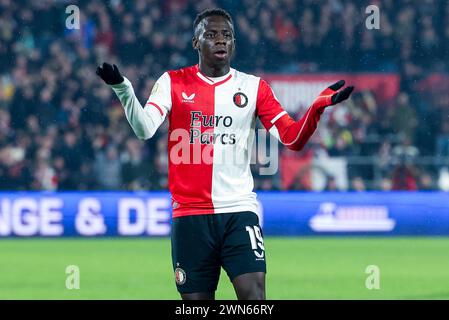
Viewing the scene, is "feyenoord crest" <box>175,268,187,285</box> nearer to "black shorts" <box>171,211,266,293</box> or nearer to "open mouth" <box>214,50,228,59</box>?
"black shorts" <box>171,211,266,293</box>

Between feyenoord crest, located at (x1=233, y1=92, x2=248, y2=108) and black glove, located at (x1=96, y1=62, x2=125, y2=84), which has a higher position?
black glove, located at (x1=96, y1=62, x2=125, y2=84)

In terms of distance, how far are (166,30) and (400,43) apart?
3.94m

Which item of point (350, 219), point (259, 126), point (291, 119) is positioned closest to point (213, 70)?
point (291, 119)

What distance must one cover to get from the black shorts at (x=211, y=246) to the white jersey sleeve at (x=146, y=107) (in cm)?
56

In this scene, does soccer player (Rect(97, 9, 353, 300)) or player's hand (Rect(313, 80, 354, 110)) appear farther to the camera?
soccer player (Rect(97, 9, 353, 300))

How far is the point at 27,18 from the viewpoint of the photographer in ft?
61.4

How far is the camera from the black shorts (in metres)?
6.11

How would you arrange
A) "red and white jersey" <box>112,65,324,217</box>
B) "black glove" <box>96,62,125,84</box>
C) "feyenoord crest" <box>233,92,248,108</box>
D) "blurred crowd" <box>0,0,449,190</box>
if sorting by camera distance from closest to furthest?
"black glove" <box>96,62,125,84</box>
"red and white jersey" <box>112,65,324,217</box>
"feyenoord crest" <box>233,92,248,108</box>
"blurred crowd" <box>0,0,449,190</box>

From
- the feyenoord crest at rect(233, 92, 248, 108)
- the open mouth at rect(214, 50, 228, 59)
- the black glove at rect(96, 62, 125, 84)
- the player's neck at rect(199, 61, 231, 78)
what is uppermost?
the open mouth at rect(214, 50, 228, 59)

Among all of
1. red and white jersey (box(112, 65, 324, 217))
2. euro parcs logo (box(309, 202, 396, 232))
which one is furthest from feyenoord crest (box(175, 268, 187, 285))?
euro parcs logo (box(309, 202, 396, 232))

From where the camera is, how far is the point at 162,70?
708 inches

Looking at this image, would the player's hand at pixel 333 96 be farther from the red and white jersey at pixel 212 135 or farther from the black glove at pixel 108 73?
the black glove at pixel 108 73

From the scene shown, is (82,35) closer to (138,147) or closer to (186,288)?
(138,147)

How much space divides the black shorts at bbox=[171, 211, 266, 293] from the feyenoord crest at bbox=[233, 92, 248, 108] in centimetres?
63
